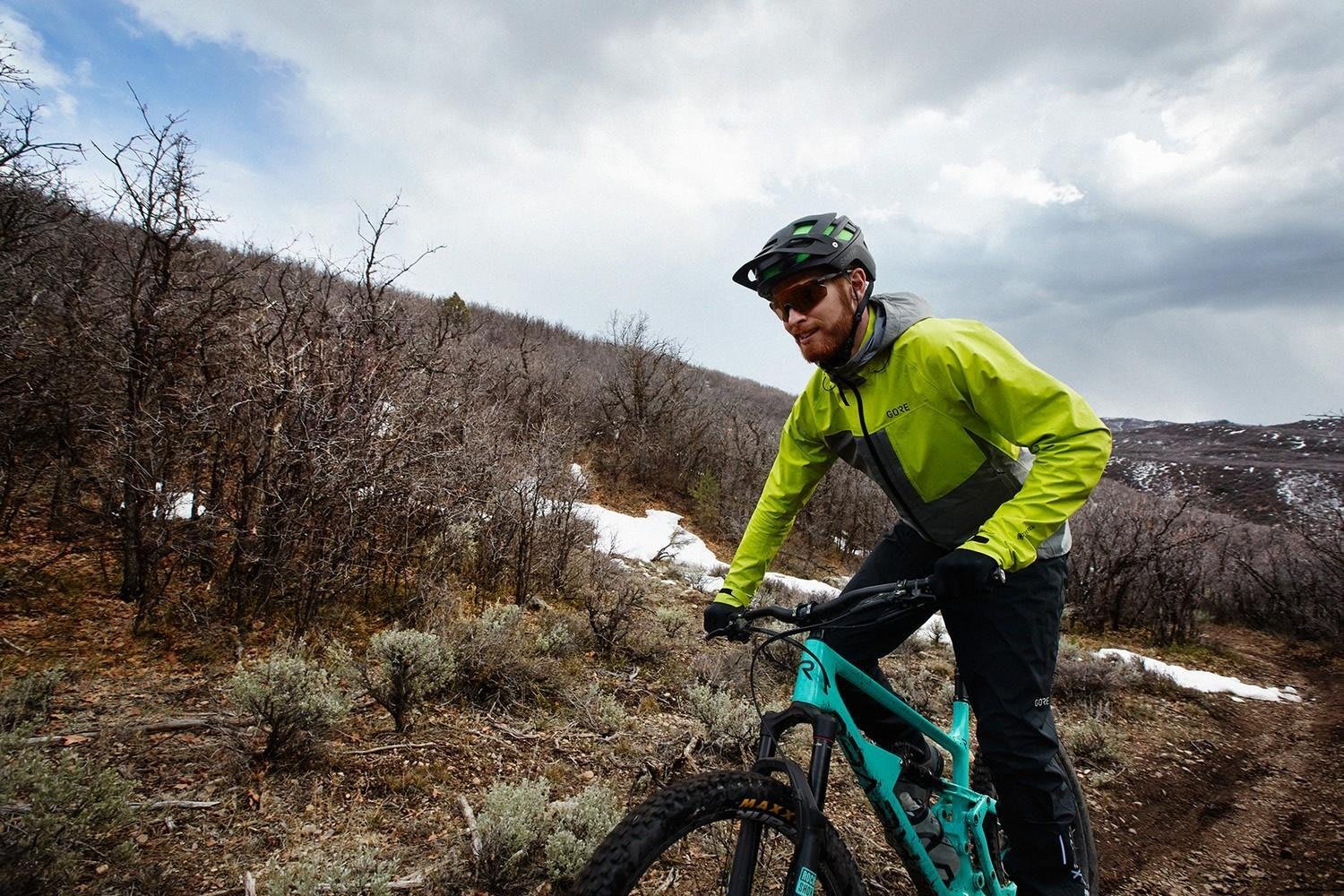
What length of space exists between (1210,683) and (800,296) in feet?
31.3

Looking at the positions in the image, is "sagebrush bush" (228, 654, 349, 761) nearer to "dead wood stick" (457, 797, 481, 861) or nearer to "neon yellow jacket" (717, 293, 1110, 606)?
"dead wood stick" (457, 797, 481, 861)

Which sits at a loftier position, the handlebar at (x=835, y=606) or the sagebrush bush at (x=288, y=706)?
the handlebar at (x=835, y=606)

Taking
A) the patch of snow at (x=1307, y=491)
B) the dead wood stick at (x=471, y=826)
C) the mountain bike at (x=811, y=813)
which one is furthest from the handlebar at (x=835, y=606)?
the patch of snow at (x=1307, y=491)

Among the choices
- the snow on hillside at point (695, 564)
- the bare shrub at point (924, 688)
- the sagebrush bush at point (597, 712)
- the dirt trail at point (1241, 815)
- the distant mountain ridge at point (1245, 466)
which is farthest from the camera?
the distant mountain ridge at point (1245, 466)

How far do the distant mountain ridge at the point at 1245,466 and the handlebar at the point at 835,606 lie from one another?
2501 cm

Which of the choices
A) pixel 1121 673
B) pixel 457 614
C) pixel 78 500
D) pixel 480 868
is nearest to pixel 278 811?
pixel 480 868

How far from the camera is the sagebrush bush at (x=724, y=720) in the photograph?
3887 mm

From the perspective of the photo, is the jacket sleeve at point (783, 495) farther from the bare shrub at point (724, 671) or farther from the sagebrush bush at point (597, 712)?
the bare shrub at point (724, 671)

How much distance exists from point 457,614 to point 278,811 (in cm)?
249

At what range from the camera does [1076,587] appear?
1141 cm

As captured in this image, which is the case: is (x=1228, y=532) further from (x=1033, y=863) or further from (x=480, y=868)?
(x=480, y=868)

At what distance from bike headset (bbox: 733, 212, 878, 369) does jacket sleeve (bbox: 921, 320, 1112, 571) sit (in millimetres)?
313

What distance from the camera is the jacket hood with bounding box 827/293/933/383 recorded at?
214 cm

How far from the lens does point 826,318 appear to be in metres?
2.17
